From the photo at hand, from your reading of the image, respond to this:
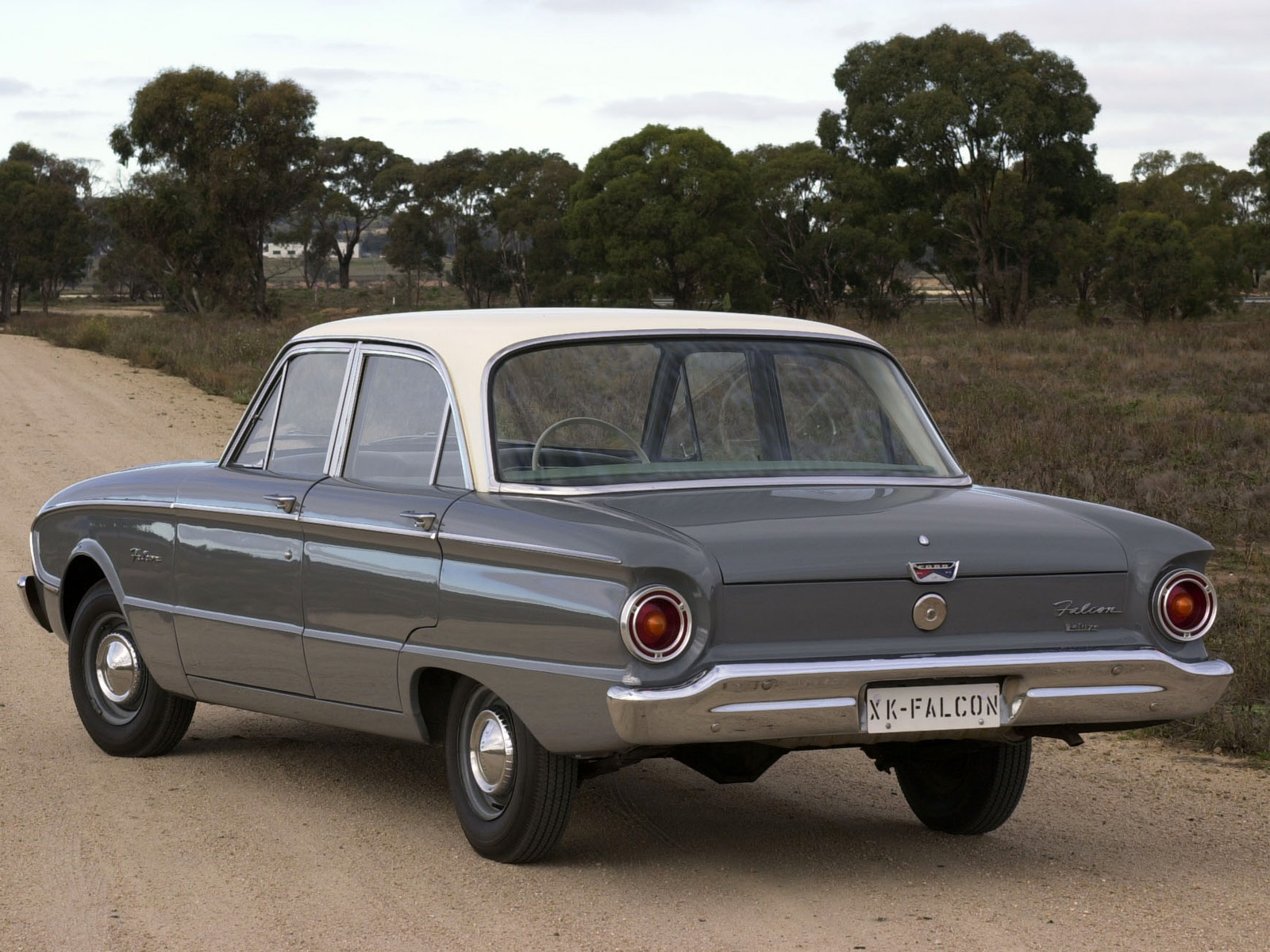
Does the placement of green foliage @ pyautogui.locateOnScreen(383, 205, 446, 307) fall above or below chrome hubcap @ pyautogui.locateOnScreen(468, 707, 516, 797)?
above

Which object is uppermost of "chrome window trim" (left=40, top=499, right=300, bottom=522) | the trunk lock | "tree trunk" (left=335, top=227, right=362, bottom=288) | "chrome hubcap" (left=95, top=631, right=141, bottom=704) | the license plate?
"tree trunk" (left=335, top=227, right=362, bottom=288)

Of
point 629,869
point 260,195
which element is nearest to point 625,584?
point 629,869

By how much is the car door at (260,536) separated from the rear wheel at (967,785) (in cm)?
205

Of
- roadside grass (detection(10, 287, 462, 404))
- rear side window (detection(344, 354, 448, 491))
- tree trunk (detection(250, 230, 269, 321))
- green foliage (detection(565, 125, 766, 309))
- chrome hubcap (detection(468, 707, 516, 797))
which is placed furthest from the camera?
tree trunk (detection(250, 230, 269, 321))

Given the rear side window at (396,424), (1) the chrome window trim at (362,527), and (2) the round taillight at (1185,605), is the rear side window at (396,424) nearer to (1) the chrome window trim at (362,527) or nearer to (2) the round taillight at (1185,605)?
(1) the chrome window trim at (362,527)

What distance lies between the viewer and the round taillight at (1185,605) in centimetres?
475

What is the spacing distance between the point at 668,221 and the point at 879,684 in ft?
173

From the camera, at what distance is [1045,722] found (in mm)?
4625

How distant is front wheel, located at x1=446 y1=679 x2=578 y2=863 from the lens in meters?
4.77

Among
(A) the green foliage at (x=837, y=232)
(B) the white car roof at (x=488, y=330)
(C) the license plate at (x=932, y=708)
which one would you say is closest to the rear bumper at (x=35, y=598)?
(B) the white car roof at (x=488, y=330)

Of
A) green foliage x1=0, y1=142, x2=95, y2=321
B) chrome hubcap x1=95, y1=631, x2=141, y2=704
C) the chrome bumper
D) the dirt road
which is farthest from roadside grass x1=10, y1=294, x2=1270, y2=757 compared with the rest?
green foliage x1=0, y1=142, x2=95, y2=321

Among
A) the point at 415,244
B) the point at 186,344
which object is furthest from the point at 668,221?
the point at 415,244

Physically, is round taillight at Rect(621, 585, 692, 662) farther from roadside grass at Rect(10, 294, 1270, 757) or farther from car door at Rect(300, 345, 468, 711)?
roadside grass at Rect(10, 294, 1270, 757)

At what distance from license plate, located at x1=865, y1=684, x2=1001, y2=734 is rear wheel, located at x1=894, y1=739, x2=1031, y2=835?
0.66 meters
